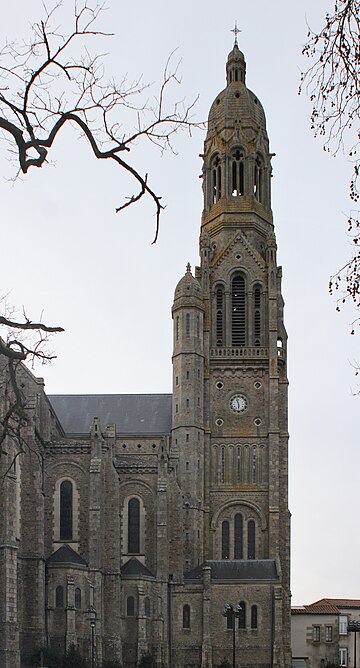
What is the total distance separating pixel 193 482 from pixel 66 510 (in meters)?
9.53

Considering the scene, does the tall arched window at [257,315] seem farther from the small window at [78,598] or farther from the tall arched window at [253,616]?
the small window at [78,598]

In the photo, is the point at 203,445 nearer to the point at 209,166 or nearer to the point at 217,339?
the point at 217,339

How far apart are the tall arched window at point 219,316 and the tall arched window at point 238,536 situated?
12.5 m

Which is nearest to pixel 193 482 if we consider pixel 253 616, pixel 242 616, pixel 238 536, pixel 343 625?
pixel 238 536

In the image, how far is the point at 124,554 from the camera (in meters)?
78.4

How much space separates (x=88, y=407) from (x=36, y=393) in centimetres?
1783

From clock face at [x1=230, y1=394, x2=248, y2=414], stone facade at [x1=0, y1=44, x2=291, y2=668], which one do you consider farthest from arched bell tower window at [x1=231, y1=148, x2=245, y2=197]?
clock face at [x1=230, y1=394, x2=248, y2=414]

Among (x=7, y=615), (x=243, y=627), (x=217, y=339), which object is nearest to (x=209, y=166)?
(x=217, y=339)

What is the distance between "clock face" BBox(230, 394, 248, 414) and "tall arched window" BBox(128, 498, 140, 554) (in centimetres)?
1023

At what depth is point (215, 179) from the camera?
9219 centimetres

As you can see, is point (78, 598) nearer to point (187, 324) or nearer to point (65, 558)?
point (65, 558)

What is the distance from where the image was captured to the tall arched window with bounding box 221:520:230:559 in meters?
81.4

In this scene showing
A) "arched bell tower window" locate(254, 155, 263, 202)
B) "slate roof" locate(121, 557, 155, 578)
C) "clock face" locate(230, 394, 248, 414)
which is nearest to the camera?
"slate roof" locate(121, 557, 155, 578)

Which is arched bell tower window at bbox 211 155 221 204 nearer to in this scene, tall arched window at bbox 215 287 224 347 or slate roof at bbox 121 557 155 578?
tall arched window at bbox 215 287 224 347
